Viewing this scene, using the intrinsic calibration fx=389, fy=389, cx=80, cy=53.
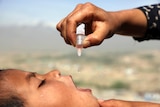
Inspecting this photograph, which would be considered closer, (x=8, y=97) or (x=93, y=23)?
(x=93, y=23)

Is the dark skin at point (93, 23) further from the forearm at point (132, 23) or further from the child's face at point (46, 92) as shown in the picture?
the child's face at point (46, 92)

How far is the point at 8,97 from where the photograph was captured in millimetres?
1410

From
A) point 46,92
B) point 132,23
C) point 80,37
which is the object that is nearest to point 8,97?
point 46,92

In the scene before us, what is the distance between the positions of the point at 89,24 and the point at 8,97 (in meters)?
0.41

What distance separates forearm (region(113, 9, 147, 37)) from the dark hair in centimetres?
44

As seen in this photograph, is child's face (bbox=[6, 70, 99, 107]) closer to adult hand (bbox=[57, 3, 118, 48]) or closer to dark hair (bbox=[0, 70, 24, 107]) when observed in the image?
dark hair (bbox=[0, 70, 24, 107])

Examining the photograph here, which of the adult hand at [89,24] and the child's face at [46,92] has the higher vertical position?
the adult hand at [89,24]

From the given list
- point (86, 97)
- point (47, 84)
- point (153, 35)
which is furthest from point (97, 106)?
point (153, 35)

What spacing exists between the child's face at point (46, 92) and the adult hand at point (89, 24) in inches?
11.8

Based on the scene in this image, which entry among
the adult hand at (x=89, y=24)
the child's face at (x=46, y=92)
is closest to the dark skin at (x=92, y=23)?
the adult hand at (x=89, y=24)

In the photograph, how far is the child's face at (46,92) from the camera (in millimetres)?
1458

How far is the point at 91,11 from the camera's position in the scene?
4.04 ft

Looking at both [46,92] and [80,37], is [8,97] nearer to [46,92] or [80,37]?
[46,92]

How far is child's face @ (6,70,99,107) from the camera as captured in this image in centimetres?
146
